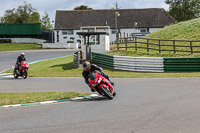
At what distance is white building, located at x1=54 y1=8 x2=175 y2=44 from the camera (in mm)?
80375

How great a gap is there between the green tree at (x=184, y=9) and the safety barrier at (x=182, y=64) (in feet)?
242

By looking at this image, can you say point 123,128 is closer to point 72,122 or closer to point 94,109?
point 72,122

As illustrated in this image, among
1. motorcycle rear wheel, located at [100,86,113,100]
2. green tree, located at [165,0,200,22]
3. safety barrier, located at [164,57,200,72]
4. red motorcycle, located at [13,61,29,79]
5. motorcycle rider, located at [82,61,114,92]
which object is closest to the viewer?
motorcycle rear wheel, located at [100,86,113,100]

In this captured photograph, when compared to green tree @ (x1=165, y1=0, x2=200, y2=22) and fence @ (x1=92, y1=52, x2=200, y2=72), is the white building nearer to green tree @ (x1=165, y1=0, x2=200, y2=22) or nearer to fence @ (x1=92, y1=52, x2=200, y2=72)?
green tree @ (x1=165, y1=0, x2=200, y2=22)

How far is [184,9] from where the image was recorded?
95312 millimetres

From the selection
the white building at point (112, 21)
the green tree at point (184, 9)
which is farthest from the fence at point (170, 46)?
the green tree at point (184, 9)

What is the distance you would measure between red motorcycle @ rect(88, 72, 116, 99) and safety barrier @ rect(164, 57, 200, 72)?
1332cm

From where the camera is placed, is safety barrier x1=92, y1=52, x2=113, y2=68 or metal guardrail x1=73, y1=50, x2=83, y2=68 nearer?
safety barrier x1=92, y1=52, x2=113, y2=68

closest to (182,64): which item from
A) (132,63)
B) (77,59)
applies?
(132,63)

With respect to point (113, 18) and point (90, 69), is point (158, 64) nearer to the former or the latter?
point (90, 69)

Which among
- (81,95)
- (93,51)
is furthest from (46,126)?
(93,51)

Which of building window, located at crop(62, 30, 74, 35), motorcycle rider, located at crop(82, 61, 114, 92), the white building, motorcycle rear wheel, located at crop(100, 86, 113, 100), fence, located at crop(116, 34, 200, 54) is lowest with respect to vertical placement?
motorcycle rear wheel, located at crop(100, 86, 113, 100)

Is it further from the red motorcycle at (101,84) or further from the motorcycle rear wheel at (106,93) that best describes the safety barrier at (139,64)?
the motorcycle rear wheel at (106,93)

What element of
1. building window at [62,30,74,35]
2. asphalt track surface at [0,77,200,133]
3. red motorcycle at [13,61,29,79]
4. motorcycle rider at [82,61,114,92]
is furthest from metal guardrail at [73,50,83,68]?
building window at [62,30,74,35]
